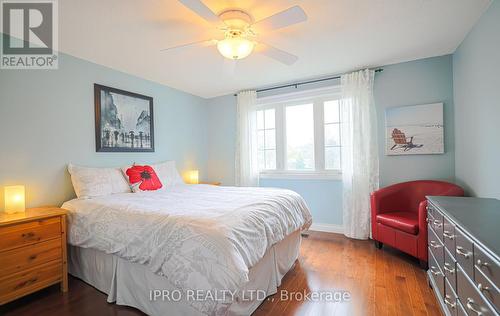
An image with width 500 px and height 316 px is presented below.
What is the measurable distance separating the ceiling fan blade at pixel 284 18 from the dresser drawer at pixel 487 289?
1.75 meters

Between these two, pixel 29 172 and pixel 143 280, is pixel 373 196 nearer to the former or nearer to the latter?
pixel 143 280

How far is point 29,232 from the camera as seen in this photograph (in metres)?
1.89

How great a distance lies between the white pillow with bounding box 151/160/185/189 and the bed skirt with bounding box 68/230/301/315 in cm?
125

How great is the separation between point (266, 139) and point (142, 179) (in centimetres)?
218

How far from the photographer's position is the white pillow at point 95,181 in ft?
8.11

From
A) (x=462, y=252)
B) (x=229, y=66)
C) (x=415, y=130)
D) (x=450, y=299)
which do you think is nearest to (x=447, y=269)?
(x=450, y=299)

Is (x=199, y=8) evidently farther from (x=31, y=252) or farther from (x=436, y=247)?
(x=436, y=247)

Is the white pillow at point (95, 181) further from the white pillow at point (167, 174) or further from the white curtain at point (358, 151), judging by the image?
the white curtain at point (358, 151)

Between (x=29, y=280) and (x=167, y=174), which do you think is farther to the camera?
(x=167, y=174)

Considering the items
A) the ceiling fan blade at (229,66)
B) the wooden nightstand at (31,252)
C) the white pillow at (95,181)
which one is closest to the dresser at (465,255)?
the ceiling fan blade at (229,66)

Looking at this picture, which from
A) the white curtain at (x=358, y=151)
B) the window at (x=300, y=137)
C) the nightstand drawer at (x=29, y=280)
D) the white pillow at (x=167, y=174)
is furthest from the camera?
the window at (x=300, y=137)

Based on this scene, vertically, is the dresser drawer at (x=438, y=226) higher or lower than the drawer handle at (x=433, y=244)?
higher

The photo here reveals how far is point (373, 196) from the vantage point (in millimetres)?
2887

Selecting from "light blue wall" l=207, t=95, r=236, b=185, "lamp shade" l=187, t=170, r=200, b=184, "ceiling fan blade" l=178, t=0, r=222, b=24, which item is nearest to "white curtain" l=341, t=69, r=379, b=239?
"light blue wall" l=207, t=95, r=236, b=185
